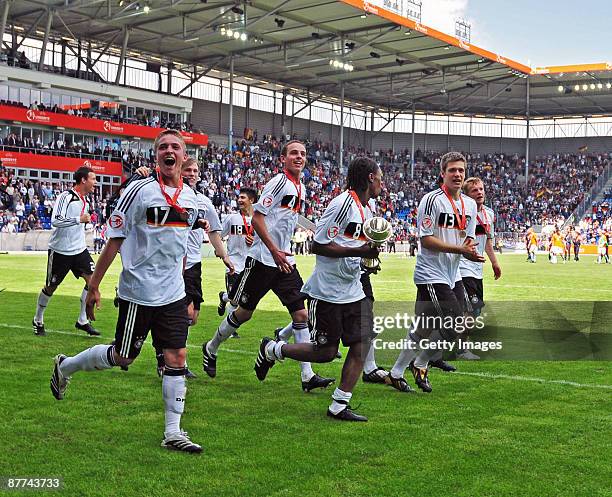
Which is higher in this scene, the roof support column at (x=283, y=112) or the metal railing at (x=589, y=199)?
the roof support column at (x=283, y=112)

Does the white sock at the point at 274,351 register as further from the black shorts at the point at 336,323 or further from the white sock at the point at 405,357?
the white sock at the point at 405,357

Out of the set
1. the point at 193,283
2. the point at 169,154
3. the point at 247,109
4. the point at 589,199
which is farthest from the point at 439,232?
the point at 589,199

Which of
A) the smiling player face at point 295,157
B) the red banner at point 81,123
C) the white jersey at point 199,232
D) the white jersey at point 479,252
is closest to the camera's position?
the smiling player face at point 295,157

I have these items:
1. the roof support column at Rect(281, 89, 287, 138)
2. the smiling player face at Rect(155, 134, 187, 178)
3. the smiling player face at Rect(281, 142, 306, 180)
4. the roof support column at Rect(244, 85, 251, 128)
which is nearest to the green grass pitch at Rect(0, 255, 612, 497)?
the smiling player face at Rect(155, 134, 187, 178)

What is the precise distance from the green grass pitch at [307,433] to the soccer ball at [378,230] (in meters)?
1.44

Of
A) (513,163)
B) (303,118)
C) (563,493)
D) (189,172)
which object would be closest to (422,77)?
(303,118)

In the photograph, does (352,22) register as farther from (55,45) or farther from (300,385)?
(300,385)

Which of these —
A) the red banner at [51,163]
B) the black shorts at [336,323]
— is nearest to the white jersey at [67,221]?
the black shorts at [336,323]

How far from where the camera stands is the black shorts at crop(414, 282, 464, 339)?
6.95 meters

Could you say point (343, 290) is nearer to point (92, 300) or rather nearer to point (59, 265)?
point (92, 300)

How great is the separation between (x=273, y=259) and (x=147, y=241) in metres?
2.20

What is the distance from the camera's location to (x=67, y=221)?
9.76m

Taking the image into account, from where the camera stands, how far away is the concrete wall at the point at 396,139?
6247cm

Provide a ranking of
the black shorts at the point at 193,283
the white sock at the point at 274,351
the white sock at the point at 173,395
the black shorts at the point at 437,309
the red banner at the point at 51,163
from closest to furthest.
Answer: the white sock at the point at 173,395
the white sock at the point at 274,351
the black shorts at the point at 437,309
the black shorts at the point at 193,283
the red banner at the point at 51,163
